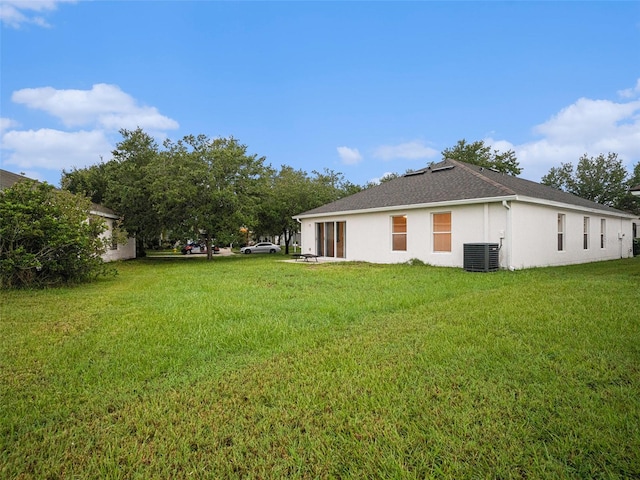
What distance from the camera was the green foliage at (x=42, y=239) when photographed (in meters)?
7.82

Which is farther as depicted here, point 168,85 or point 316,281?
point 168,85

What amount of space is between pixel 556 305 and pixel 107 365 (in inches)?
244

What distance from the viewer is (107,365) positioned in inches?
131

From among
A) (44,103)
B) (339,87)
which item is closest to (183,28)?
(44,103)

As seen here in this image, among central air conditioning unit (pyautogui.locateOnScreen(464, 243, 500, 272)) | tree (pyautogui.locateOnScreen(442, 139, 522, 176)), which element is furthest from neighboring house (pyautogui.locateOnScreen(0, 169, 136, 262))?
tree (pyautogui.locateOnScreen(442, 139, 522, 176))

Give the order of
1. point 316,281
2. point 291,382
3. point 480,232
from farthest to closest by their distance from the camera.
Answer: point 480,232 < point 316,281 < point 291,382

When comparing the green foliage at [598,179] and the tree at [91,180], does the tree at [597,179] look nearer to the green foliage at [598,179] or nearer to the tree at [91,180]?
the green foliage at [598,179]

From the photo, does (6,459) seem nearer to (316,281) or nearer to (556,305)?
(556,305)

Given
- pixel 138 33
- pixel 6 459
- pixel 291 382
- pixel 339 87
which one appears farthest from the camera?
pixel 339 87

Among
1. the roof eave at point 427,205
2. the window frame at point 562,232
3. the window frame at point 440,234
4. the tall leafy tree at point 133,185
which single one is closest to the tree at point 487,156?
the window frame at point 562,232

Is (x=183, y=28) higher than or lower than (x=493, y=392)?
higher

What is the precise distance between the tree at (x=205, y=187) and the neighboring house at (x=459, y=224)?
3.77 metres

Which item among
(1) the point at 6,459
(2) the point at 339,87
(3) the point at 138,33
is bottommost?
(1) the point at 6,459

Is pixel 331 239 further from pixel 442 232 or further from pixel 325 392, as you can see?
pixel 325 392
